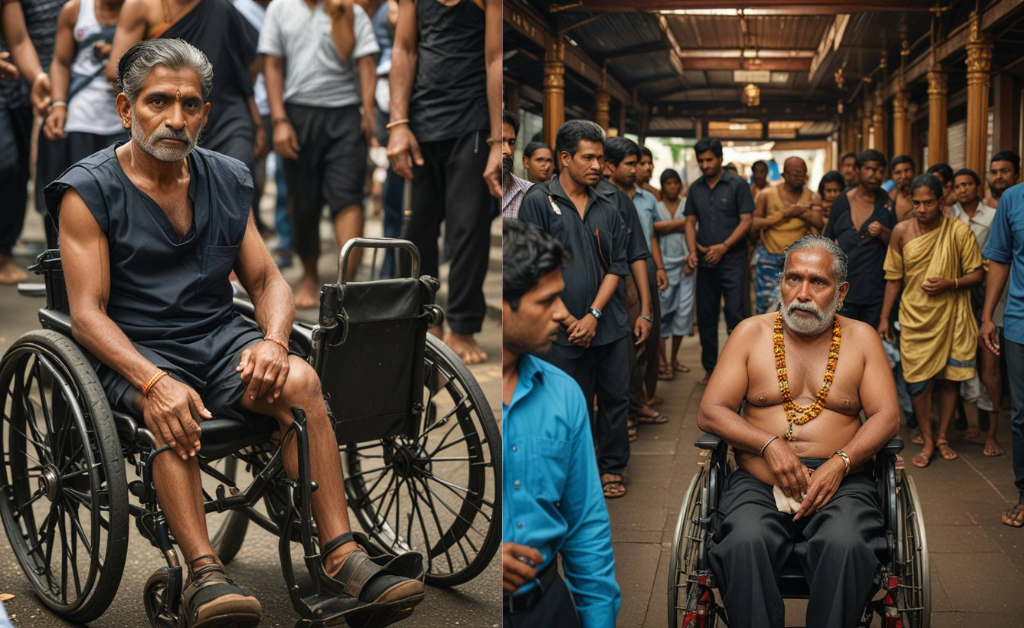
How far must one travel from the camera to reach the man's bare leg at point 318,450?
8.39 feet

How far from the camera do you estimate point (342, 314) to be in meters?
2.62

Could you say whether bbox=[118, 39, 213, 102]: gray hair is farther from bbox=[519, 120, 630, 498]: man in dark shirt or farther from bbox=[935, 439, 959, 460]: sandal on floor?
bbox=[935, 439, 959, 460]: sandal on floor

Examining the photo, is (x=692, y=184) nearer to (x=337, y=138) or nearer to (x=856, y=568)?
(x=856, y=568)

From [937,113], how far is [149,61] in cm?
165

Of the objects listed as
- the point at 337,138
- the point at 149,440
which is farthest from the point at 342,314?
the point at 337,138

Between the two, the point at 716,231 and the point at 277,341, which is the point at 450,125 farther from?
the point at 716,231

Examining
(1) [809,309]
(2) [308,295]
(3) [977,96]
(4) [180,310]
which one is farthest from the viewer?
(2) [308,295]

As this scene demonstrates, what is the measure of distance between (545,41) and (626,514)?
85 centimetres

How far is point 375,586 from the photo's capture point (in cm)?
244

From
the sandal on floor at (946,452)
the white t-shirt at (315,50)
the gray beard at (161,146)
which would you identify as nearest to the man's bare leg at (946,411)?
the sandal on floor at (946,452)

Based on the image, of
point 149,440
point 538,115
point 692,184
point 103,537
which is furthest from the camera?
point 103,537

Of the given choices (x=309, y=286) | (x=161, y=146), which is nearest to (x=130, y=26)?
(x=309, y=286)

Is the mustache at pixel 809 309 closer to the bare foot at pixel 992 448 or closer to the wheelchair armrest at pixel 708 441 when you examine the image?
the wheelchair armrest at pixel 708 441

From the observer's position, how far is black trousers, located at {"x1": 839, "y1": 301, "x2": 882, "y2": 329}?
7.57 ft
